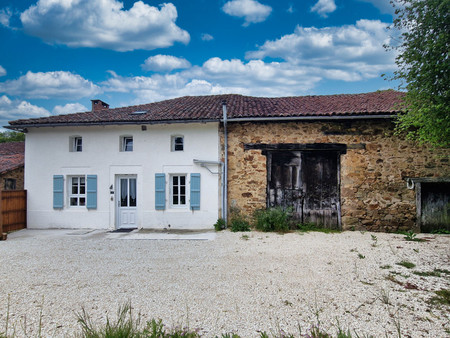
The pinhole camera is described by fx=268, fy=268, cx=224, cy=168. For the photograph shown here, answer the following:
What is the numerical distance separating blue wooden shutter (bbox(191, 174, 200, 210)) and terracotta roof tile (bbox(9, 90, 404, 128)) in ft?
6.64

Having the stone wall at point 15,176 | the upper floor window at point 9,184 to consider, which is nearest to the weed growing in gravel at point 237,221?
the stone wall at point 15,176

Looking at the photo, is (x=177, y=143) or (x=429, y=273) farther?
(x=177, y=143)

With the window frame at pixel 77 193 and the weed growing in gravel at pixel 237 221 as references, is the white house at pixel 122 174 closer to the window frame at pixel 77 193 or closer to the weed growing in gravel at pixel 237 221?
the window frame at pixel 77 193

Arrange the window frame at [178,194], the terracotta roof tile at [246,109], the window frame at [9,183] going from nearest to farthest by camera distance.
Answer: the terracotta roof tile at [246,109], the window frame at [178,194], the window frame at [9,183]

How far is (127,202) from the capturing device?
9812 millimetres

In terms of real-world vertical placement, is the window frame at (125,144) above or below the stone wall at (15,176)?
above

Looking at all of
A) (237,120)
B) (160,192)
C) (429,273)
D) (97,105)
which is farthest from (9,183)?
(429,273)

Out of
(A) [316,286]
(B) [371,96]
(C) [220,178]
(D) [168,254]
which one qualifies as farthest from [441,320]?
(B) [371,96]

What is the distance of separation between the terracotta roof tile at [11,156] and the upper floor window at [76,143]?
4160mm

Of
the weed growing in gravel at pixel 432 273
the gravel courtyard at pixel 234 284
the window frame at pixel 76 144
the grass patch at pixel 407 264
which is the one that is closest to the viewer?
the gravel courtyard at pixel 234 284

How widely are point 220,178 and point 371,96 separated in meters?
7.42

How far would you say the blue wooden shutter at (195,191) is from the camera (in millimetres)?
9281

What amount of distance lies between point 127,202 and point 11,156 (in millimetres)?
8740

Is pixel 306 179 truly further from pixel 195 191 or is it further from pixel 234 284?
pixel 234 284
